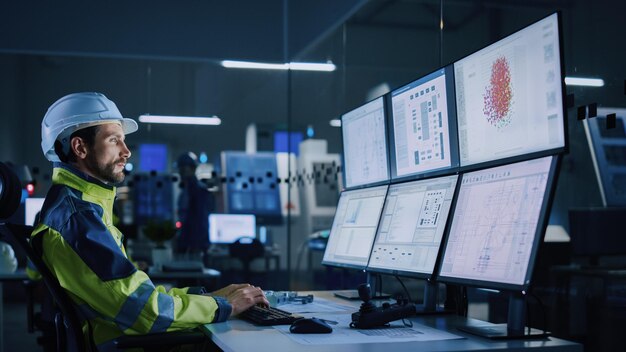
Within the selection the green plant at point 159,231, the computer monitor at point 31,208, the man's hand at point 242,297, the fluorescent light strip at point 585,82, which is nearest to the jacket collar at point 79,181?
the man's hand at point 242,297

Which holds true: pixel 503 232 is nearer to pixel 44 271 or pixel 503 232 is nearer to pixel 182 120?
pixel 44 271

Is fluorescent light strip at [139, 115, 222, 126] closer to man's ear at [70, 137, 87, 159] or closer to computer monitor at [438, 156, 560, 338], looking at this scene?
man's ear at [70, 137, 87, 159]

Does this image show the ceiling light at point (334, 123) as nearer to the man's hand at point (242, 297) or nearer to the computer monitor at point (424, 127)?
the computer monitor at point (424, 127)

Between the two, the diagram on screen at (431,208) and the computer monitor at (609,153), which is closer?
the diagram on screen at (431,208)

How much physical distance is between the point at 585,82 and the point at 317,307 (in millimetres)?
1225

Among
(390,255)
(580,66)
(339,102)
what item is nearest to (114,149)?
(390,255)

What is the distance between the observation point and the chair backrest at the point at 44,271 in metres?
1.79

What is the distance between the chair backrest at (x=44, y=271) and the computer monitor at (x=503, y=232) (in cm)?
102

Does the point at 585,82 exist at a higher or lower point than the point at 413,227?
higher

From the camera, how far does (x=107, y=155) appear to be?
2.25 metres

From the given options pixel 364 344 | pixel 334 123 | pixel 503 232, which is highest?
pixel 334 123

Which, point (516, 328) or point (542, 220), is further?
point (516, 328)

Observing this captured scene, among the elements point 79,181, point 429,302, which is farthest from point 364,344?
point 79,181

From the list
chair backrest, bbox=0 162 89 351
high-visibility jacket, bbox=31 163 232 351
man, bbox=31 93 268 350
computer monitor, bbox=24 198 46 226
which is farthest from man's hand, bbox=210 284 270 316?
computer monitor, bbox=24 198 46 226
